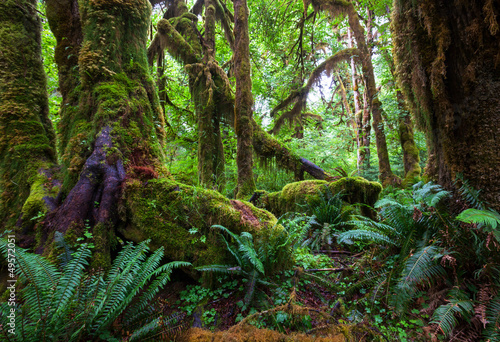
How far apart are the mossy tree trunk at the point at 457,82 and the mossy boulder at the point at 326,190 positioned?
8.53 ft

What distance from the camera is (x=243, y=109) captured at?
666cm

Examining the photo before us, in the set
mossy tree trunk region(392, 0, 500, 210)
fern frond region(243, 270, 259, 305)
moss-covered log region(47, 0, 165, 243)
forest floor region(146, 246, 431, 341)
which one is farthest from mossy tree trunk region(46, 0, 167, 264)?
mossy tree trunk region(392, 0, 500, 210)

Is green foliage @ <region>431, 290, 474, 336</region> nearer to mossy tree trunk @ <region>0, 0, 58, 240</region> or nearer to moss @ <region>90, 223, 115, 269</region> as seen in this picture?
moss @ <region>90, 223, 115, 269</region>

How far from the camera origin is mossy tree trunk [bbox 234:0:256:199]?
6.57 meters

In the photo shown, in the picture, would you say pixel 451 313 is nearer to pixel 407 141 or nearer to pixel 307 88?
pixel 407 141

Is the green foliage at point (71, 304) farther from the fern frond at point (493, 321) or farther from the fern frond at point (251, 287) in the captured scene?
the fern frond at point (493, 321)

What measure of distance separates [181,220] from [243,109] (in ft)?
14.7

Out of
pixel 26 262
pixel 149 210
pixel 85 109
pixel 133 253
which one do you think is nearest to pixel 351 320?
pixel 133 253

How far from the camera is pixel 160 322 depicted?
175 centimetres

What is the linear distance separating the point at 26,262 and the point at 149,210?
1.27 metres

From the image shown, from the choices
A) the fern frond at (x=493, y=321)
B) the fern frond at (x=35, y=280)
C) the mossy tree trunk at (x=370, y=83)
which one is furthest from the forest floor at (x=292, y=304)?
the mossy tree trunk at (x=370, y=83)

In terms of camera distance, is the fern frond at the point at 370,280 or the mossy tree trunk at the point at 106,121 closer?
the fern frond at the point at 370,280

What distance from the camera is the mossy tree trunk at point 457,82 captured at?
237cm

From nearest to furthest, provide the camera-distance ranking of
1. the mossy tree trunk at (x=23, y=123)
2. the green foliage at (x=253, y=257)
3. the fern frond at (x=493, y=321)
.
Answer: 1. the fern frond at (x=493, y=321)
2. the green foliage at (x=253, y=257)
3. the mossy tree trunk at (x=23, y=123)
